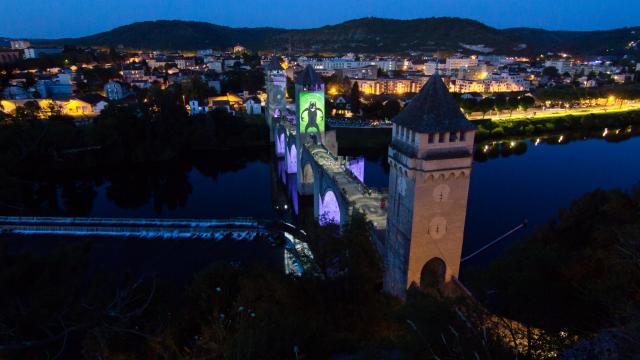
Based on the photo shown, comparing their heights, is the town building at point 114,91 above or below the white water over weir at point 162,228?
above

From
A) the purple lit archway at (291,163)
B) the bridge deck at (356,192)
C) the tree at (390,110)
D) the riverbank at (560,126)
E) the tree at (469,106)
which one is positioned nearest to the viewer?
the bridge deck at (356,192)

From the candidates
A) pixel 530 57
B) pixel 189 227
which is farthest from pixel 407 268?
pixel 530 57

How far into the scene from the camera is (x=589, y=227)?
21.8m

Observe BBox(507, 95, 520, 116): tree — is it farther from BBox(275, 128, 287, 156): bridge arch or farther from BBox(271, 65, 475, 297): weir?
BBox(271, 65, 475, 297): weir

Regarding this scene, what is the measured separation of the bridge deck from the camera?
22464mm

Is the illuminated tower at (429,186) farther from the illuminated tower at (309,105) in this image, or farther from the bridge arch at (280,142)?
the bridge arch at (280,142)

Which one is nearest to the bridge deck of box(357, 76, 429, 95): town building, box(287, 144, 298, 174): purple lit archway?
box(287, 144, 298, 174): purple lit archway

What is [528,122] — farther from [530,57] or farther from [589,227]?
[530,57]

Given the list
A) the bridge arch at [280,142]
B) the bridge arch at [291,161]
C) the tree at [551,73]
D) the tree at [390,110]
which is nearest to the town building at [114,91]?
the bridge arch at [280,142]

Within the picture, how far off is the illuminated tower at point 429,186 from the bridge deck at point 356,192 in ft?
15.8

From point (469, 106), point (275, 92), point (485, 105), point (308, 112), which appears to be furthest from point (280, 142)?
point (485, 105)

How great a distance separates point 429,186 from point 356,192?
1109 centimetres

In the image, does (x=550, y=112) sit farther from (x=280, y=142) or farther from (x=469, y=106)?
(x=280, y=142)

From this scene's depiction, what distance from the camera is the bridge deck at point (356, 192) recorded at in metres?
22.5
